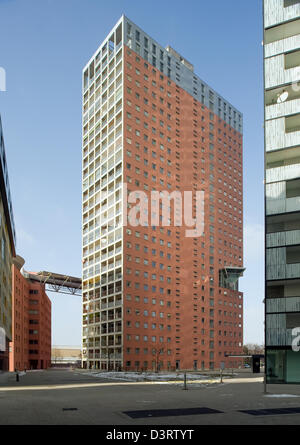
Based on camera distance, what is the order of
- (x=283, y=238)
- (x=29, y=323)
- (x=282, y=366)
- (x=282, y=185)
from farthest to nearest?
(x=29, y=323) → (x=282, y=185) → (x=283, y=238) → (x=282, y=366)

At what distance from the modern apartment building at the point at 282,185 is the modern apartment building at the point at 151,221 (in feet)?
189

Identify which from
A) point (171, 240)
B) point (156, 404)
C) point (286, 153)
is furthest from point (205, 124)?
point (156, 404)

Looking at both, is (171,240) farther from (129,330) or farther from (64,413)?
(64,413)

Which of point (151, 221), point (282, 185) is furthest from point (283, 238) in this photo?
point (151, 221)

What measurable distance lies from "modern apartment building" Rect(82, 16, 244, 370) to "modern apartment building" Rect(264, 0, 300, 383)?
57.6 m

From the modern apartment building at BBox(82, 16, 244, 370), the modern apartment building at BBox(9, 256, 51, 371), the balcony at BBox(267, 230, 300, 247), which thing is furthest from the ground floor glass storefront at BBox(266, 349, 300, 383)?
the modern apartment building at BBox(9, 256, 51, 371)

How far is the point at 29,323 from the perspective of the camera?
132 m

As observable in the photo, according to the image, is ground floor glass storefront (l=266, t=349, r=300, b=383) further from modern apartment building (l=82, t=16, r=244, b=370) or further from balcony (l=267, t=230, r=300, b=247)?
modern apartment building (l=82, t=16, r=244, b=370)

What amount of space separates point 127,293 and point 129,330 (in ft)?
24.9

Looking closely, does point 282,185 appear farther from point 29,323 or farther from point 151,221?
point 29,323

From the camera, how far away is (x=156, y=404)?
23.8m

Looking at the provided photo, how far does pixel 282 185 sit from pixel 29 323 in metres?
102

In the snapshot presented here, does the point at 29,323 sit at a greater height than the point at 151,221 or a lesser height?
lesser

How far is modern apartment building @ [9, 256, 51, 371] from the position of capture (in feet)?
369
